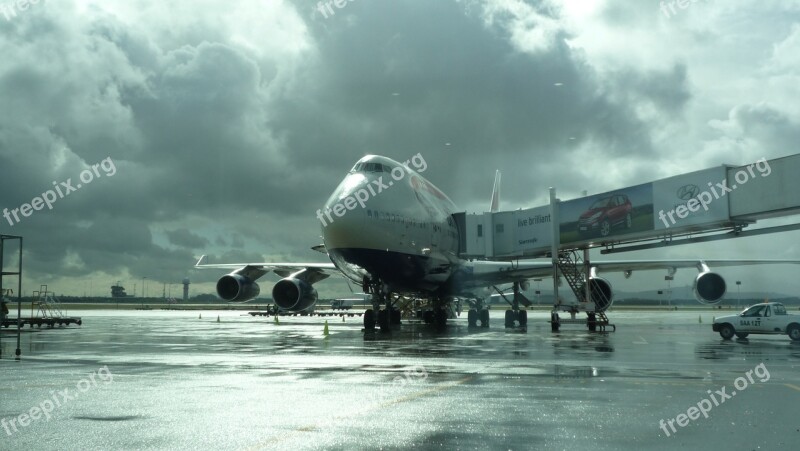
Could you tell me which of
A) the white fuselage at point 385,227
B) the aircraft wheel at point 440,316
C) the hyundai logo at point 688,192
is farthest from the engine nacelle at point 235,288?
the hyundai logo at point 688,192

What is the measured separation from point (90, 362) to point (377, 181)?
1359 cm

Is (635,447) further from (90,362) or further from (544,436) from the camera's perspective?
(90,362)

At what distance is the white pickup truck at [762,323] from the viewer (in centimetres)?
2361

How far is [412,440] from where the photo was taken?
260 inches

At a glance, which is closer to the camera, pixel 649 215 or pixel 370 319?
pixel 649 215

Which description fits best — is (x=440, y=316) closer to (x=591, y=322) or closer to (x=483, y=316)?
(x=483, y=316)

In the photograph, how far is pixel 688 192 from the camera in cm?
2386

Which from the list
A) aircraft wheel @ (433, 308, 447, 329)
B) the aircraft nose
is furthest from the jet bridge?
the aircraft nose

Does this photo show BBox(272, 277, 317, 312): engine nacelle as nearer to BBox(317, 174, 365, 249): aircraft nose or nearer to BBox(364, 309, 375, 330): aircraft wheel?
BBox(364, 309, 375, 330): aircraft wheel

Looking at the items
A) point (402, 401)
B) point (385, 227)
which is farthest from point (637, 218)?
point (402, 401)

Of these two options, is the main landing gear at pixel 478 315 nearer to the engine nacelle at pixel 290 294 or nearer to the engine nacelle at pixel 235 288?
the engine nacelle at pixel 290 294

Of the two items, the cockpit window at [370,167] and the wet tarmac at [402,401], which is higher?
the cockpit window at [370,167]

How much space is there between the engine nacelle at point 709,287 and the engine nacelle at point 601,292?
4102mm

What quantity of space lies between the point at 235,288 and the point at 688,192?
72.7 ft
